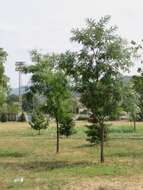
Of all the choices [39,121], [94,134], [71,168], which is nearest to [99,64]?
[71,168]

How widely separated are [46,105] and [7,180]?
1177 centimetres

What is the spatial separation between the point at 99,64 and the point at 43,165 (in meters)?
4.51

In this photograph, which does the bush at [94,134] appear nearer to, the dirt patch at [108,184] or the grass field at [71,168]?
the grass field at [71,168]

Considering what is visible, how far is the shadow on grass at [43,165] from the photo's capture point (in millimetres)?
23125

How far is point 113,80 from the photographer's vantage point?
78.2ft

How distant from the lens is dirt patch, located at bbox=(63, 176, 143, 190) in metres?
17.1

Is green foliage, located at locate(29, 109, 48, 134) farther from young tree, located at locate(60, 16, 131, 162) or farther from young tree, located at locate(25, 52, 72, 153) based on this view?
young tree, located at locate(60, 16, 131, 162)

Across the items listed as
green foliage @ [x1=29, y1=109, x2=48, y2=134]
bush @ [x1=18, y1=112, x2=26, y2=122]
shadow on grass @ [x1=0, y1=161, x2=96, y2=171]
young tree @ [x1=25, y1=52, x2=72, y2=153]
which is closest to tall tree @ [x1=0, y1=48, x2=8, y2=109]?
young tree @ [x1=25, y1=52, x2=72, y2=153]

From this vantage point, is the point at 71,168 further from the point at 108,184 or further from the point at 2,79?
the point at 2,79

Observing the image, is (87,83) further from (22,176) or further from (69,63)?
(22,176)

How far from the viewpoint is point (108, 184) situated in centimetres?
1767

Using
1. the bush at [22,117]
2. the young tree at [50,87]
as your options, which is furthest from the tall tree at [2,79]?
the bush at [22,117]

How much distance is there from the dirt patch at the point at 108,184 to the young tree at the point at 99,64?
206 inches

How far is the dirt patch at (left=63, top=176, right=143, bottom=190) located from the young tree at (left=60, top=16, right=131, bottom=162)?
17.1ft
